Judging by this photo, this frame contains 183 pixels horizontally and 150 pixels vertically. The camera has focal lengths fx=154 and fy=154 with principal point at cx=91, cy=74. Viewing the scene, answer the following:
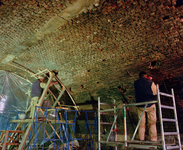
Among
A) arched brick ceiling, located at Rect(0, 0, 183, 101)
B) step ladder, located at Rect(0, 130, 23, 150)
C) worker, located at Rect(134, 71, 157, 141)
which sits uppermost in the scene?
arched brick ceiling, located at Rect(0, 0, 183, 101)

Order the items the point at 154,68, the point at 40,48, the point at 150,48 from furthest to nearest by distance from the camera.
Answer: the point at 40,48 < the point at 154,68 < the point at 150,48

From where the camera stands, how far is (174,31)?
3385 millimetres

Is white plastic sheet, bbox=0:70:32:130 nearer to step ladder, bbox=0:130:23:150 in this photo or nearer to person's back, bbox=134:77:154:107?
step ladder, bbox=0:130:23:150

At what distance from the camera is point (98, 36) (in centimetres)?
404

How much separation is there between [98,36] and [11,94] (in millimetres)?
5013

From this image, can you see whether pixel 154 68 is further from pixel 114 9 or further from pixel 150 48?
pixel 114 9

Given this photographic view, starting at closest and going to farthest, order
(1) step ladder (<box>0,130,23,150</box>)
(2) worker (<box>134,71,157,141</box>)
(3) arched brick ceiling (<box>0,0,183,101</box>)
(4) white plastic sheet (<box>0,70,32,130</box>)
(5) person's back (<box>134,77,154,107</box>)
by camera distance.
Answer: (3) arched brick ceiling (<box>0,0,183,101</box>) → (2) worker (<box>134,71,157,141</box>) → (5) person's back (<box>134,77,154,107</box>) → (1) step ladder (<box>0,130,23,150</box>) → (4) white plastic sheet (<box>0,70,32,130</box>)

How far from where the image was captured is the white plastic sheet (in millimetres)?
6496

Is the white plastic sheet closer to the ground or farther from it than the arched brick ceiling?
closer to the ground

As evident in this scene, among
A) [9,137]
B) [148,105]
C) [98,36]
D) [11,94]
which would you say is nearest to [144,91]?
[148,105]

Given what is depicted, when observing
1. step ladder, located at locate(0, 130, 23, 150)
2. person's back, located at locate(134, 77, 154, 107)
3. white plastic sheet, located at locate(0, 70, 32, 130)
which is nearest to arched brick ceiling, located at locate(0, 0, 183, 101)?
person's back, located at locate(134, 77, 154, 107)

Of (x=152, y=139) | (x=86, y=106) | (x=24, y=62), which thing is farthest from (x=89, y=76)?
(x=152, y=139)

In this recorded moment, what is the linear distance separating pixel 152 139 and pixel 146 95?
3.17 ft

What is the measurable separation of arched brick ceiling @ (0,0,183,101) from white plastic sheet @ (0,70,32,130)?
1.53 m
